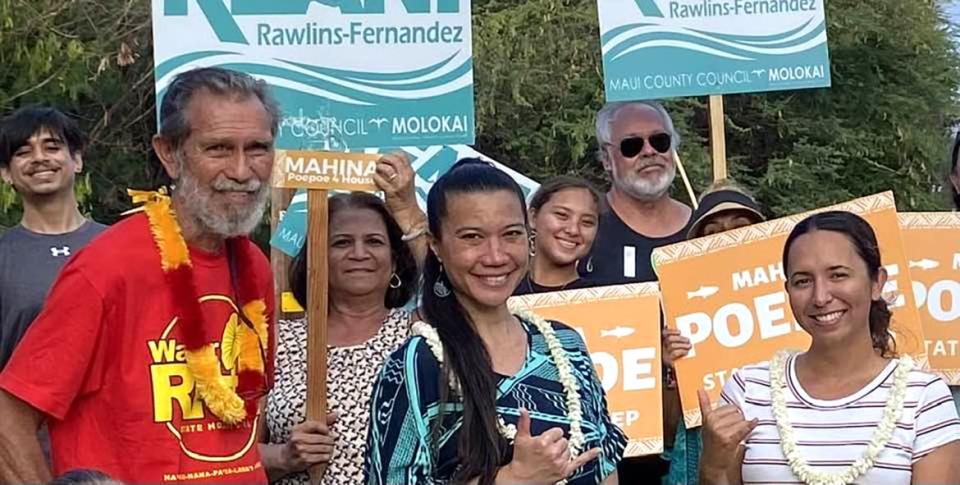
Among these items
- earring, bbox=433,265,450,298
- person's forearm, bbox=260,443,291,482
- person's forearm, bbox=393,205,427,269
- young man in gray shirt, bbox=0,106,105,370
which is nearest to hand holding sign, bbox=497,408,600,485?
earring, bbox=433,265,450,298

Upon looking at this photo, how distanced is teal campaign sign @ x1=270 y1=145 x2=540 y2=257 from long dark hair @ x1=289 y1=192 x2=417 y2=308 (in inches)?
17.2

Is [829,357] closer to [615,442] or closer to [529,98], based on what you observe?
[615,442]

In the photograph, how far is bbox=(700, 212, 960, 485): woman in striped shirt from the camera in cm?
321

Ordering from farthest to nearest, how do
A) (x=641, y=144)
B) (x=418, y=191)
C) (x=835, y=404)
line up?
(x=418, y=191) < (x=641, y=144) < (x=835, y=404)

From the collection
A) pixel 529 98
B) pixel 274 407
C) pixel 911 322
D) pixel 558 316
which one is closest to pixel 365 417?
pixel 274 407

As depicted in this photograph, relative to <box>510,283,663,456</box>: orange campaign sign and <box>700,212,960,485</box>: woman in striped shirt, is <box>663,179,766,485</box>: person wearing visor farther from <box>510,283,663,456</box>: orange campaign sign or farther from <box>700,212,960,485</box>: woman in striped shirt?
<box>700,212,960,485</box>: woman in striped shirt

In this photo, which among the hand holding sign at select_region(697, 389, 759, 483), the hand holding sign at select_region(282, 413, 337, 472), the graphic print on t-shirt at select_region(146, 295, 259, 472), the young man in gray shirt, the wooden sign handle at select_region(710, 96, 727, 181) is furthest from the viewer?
the wooden sign handle at select_region(710, 96, 727, 181)

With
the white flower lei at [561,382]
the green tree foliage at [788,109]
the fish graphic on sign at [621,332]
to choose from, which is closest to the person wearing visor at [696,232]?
the fish graphic on sign at [621,332]

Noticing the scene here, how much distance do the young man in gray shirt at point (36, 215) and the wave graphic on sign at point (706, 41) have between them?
209cm

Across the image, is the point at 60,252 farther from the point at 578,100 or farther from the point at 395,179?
the point at 578,100

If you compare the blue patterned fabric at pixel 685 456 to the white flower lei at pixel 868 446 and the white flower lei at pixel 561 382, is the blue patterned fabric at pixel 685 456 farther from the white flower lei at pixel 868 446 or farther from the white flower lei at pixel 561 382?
the white flower lei at pixel 561 382

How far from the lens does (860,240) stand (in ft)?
11.1

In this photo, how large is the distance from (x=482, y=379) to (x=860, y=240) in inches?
43.0

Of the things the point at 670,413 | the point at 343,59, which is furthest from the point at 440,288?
the point at 670,413
